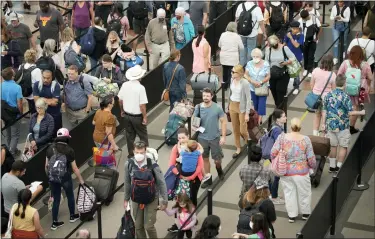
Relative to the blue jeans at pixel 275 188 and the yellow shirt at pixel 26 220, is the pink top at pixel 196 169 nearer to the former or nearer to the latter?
the blue jeans at pixel 275 188

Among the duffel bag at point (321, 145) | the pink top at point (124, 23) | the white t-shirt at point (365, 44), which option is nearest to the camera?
the duffel bag at point (321, 145)

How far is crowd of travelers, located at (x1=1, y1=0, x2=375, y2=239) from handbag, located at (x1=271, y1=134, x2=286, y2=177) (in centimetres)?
2

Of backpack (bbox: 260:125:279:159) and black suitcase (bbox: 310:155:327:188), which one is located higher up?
backpack (bbox: 260:125:279:159)

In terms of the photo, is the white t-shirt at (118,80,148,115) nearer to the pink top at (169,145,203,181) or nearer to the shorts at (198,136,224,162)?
the shorts at (198,136,224,162)

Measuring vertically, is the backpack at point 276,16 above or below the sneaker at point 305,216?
above

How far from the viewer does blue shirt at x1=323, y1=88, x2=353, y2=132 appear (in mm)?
15312

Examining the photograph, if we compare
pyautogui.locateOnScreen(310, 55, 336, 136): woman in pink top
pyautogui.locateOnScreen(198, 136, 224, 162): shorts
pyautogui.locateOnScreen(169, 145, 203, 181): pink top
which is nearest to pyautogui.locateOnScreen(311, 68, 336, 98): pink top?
pyautogui.locateOnScreen(310, 55, 336, 136): woman in pink top

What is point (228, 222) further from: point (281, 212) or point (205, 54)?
point (205, 54)

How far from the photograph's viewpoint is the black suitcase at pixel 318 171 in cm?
1563

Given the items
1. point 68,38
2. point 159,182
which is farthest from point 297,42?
point 159,182

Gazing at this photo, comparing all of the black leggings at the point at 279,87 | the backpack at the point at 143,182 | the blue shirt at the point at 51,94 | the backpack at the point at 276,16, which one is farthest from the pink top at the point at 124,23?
the backpack at the point at 143,182

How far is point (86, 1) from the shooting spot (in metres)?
21.5

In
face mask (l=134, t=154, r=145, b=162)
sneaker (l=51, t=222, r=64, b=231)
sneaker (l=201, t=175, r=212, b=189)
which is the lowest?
sneaker (l=51, t=222, r=64, b=231)

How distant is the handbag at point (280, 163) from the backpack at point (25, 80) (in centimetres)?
537
